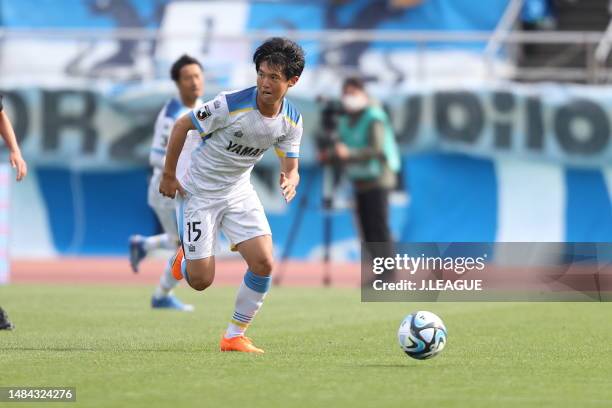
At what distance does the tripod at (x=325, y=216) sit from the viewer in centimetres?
1755

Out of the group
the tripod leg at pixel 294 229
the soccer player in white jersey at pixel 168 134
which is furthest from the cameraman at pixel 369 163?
the soccer player in white jersey at pixel 168 134

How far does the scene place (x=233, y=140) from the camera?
8984mm

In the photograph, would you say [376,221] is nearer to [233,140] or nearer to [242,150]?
[242,150]

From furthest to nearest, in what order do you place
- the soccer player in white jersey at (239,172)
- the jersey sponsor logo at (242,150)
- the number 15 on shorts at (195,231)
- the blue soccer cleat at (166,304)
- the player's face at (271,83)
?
the blue soccer cleat at (166,304) → the number 15 on shorts at (195,231) → the jersey sponsor logo at (242,150) → the soccer player in white jersey at (239,172) → the player's face at (271,83)

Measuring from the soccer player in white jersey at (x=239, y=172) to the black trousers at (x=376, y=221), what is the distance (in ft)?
22.6

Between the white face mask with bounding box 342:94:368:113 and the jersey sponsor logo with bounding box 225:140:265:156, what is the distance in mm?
7219

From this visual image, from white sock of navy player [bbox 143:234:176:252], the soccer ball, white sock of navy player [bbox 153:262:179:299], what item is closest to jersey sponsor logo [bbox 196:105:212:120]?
the soccer ball

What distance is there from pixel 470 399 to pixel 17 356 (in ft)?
11.0

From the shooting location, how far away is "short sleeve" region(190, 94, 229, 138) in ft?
28.8

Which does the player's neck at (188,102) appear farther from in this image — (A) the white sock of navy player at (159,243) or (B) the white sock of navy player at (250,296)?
(B) the white sock of navy player at (250,296)

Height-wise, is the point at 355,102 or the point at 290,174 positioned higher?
the point at 355,102

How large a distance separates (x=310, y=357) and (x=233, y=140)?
1.67m

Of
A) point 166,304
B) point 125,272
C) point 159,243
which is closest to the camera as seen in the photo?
point 166,304

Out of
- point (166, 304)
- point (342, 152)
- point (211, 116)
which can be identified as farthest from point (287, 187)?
point (342, 152)
